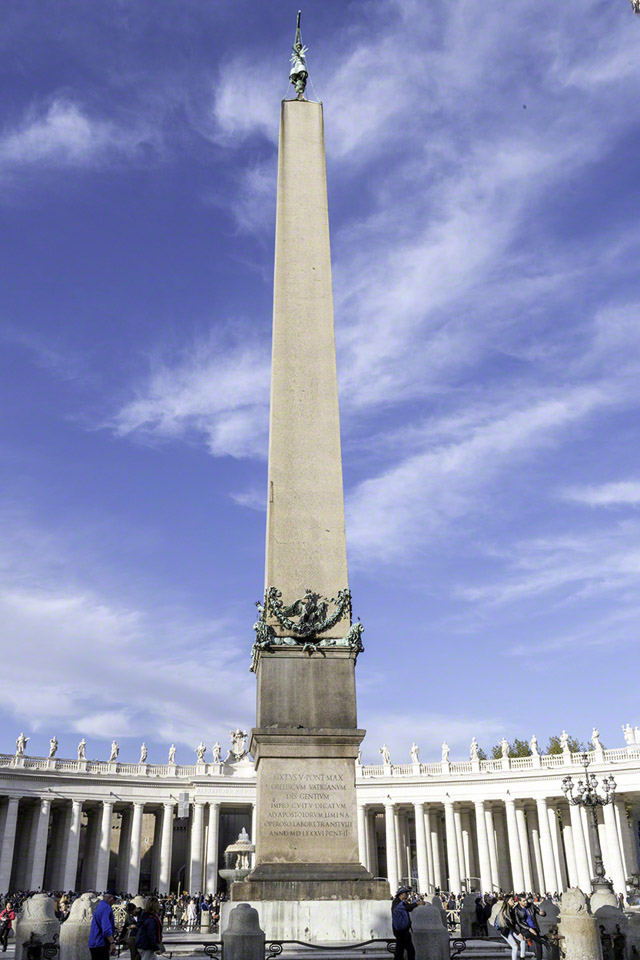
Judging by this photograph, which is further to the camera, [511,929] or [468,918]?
[468,918]

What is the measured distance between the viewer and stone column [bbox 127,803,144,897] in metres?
61.5

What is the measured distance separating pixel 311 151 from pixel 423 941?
16777 millimetres

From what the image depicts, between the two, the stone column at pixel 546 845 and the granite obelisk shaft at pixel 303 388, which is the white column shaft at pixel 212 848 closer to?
the stone column at pixel 546 845

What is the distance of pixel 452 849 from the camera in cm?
6288

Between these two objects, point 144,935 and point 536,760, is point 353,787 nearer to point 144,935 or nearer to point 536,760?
point 144,935

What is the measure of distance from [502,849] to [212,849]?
80.1 feet

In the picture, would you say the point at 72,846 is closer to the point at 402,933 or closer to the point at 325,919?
the point at 325,919

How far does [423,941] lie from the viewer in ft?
39.8

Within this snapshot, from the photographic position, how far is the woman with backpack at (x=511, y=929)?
13.0 meters

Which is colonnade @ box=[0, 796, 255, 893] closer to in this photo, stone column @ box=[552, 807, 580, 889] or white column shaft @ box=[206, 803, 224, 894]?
white column shaft @ box=[206, 803, 224, 894]

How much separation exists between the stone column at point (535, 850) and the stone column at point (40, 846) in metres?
37.3

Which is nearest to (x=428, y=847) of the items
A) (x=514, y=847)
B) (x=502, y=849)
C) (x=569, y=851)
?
(x=514, y=847)

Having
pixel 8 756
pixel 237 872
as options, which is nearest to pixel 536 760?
pixel 8 756

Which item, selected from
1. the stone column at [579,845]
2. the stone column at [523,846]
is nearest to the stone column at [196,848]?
the stone column at [523,846]
